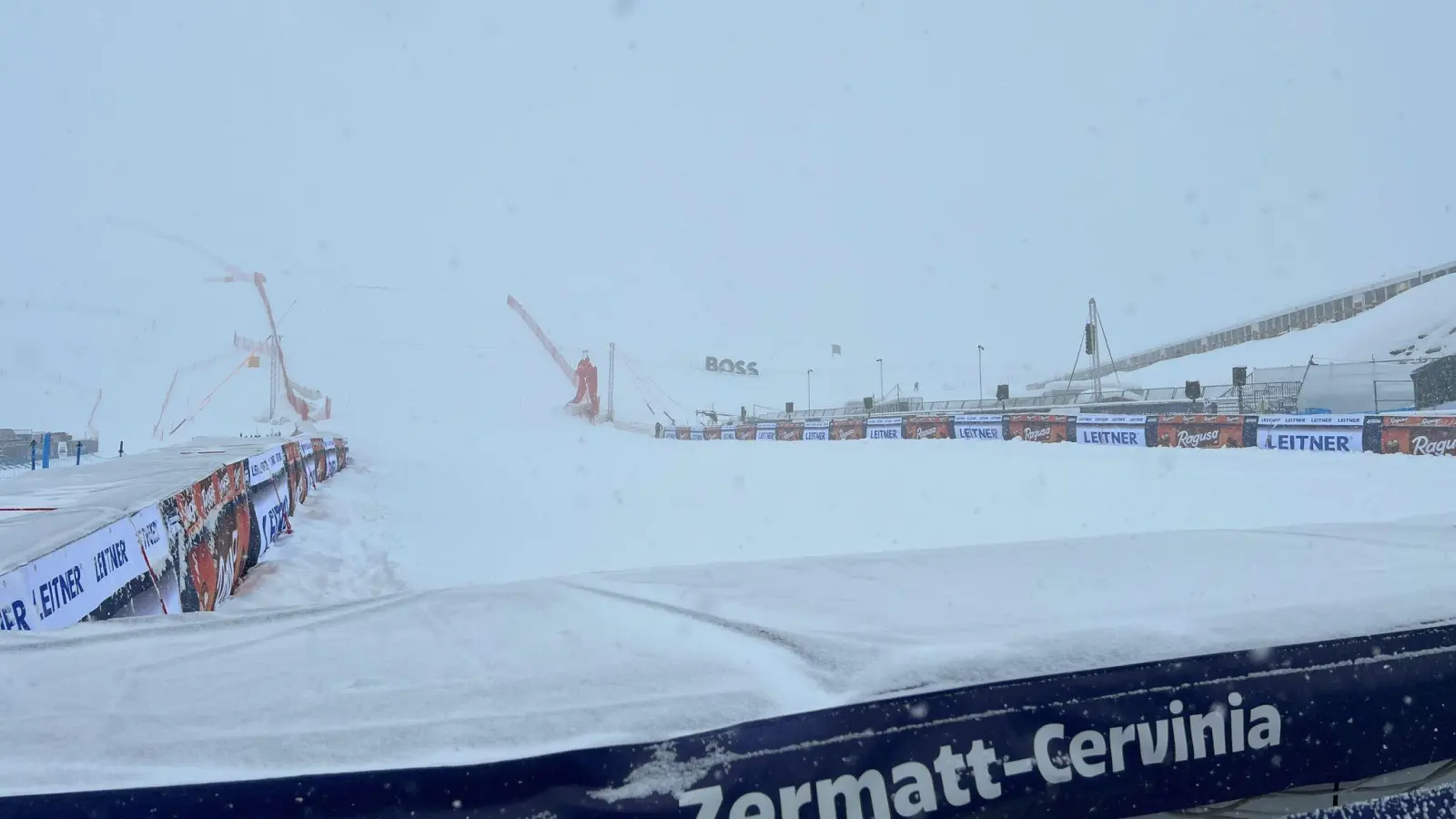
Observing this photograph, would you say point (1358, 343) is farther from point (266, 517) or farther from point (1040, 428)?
point (266, 517)

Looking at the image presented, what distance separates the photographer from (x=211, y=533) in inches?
235

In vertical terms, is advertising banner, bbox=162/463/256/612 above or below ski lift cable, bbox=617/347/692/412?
below

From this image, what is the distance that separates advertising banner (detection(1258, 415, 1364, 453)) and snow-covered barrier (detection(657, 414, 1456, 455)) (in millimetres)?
13

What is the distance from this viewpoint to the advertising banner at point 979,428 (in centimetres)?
2419

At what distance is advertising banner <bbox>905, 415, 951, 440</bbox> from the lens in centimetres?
2586

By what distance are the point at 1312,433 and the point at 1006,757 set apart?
17833mm

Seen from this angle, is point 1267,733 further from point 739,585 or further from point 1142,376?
point 1142,376

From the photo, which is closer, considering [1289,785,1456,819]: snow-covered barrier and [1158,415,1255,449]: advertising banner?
[1289,785,1456,819]: snow-covered barrier

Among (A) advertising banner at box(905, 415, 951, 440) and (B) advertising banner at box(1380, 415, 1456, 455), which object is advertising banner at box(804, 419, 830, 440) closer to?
(A) advertising banner at box(905, 415, 951, 440)

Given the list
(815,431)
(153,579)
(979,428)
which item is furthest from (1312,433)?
(153,579)

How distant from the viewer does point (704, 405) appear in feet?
279

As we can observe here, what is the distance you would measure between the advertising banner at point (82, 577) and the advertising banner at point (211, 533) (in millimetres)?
496

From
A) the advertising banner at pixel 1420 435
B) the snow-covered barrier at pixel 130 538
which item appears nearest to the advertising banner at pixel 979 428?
the advertising banner at pixel 1420 435

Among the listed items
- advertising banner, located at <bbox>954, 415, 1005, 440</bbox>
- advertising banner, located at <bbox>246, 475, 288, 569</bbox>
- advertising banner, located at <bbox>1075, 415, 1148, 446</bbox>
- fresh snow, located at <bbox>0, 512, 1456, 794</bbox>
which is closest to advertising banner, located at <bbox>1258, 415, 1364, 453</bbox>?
advertising banner, located at <bbox>1075, 415, 1148, 446</bbox>
